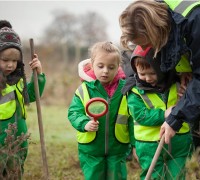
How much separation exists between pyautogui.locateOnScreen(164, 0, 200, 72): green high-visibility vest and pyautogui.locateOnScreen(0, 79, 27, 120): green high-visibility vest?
1741 mm

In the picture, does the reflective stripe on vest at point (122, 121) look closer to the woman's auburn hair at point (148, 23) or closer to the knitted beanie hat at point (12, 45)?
the knitted beanie hat at point (12, 45)

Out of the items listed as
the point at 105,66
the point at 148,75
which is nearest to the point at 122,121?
the point at 105,66

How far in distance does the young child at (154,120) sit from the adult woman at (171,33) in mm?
458

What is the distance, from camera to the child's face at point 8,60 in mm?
4672

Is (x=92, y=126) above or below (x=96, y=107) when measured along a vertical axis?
below

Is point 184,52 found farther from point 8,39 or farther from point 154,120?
point 8,39

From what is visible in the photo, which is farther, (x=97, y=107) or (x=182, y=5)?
(x=97, y=107)

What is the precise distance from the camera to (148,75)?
4.00 m

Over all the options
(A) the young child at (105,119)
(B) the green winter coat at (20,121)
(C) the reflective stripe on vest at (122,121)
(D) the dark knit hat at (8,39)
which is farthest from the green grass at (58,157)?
(D) the dark knit hat at (8,39)

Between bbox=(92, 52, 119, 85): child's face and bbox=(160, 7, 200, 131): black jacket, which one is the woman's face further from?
bbox=(92, 52, 119, 85): child's face

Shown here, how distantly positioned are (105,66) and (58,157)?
314cm

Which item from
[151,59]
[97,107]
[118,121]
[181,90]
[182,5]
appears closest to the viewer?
[182,5]

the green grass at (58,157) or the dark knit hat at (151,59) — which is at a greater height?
the dark knit hat at (151,59)

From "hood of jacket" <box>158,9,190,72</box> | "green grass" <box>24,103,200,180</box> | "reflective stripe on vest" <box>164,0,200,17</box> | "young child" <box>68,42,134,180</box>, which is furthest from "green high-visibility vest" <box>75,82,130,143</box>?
"reflective stripe on vest" <box>164,0,200,17</box>
